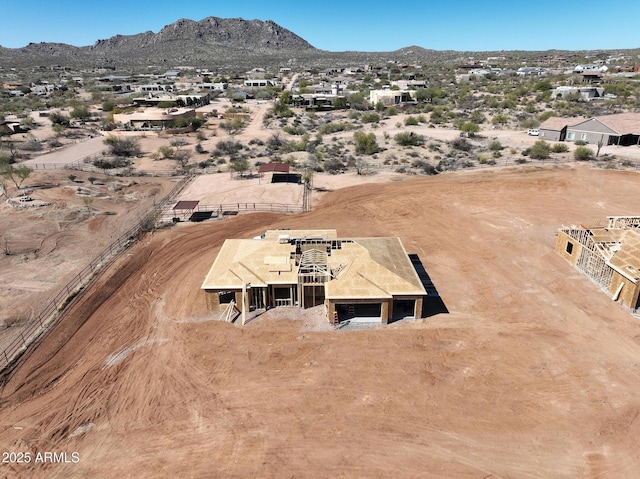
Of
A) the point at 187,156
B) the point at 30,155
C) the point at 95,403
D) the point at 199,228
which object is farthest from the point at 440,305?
the point at 30,155

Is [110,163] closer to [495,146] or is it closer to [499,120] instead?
[495,146]

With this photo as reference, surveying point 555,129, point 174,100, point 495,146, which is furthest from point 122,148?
point 555,129

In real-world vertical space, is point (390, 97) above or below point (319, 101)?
above

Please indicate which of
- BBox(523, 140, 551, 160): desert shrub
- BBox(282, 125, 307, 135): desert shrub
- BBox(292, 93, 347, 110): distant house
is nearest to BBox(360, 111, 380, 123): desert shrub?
BBox(282, 125, 307, 135): desert shrub

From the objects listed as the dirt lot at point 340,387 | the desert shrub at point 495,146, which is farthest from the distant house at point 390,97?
the dirt lot at point 340,387

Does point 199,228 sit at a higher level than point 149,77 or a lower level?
lower

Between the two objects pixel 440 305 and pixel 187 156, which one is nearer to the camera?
pixel 440 305

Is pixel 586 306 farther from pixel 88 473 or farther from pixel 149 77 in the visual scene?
pixel 149 77
